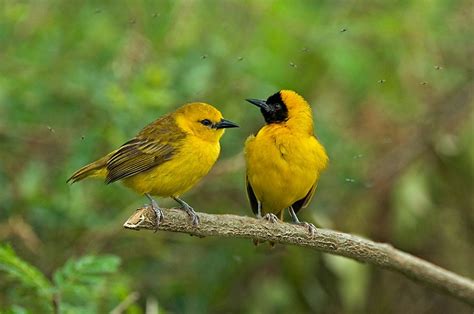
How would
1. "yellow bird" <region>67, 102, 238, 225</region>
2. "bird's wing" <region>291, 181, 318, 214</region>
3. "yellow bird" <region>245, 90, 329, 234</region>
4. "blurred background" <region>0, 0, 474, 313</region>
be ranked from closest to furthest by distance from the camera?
"yellow bird" <region>67, 102, 238, 225</region> → "yellow bird" <region>245, 90, 329, 234</region> → "bird's wing" <region>291, 181, 318, 214</region> → "blurred background" <region>0, 0, 474, 313</region>

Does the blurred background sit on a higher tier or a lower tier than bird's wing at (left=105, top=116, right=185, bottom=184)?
lower

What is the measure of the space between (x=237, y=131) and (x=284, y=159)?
6.60 ft

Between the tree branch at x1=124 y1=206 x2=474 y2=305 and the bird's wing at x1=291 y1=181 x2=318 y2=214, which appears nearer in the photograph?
the tree branch at x1=124 y1=206 x2=474 y2=305

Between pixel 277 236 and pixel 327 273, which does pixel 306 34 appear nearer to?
pixel 327 273

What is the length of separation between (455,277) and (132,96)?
1.91m

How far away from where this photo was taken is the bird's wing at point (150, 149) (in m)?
3.64

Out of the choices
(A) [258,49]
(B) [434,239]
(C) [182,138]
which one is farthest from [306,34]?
(C) [182,138]

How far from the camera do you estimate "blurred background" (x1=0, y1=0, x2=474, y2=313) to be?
544 centimetres

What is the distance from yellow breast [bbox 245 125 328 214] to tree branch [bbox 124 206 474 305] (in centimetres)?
41

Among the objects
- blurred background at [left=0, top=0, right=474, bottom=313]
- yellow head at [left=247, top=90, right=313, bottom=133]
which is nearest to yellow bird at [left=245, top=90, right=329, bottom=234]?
yellow head at [left=247, top=90, right=313, bottom=133]

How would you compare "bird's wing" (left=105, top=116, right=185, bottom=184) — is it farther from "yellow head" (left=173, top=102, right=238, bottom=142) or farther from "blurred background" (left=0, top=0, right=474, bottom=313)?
"blurred background" (left=0, top=0, right=474, bottom=313)

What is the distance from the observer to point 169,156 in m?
3.69

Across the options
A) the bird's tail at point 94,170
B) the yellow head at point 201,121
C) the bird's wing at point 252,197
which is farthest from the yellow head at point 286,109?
the bird's tail at point 94,170

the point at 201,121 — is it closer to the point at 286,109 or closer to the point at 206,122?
the point at 206,122
